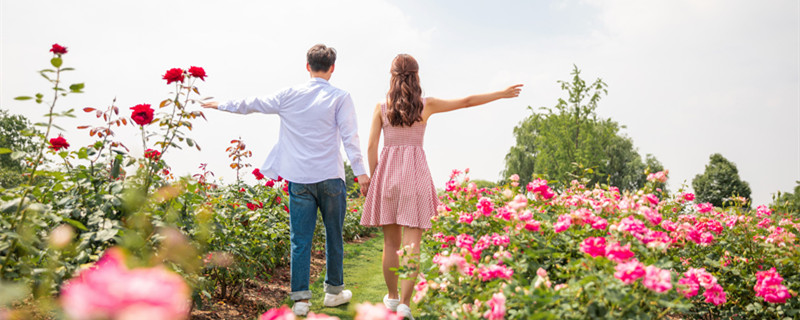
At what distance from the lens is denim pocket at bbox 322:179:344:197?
3.43 metres

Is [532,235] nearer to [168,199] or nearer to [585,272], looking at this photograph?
[585,272]

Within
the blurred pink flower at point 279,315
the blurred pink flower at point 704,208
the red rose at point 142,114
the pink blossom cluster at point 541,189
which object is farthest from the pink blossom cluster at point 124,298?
the blurred pink flower at point 704,208

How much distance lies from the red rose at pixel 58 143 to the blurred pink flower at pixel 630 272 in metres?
3.05

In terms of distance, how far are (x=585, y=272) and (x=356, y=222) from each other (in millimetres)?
7521

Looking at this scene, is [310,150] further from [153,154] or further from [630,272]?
[630,272]

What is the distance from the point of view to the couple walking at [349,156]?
132 inches

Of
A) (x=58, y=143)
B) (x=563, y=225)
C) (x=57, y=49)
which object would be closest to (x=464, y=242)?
(x=563, y=225)

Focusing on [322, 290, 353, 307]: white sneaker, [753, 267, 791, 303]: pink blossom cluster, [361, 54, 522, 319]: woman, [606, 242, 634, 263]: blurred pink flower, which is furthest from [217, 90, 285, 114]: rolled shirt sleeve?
[753, 267, 791, 303]: pink blossom cluster

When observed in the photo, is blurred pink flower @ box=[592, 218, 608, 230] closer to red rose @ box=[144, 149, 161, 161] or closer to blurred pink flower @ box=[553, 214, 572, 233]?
blurred pink flower @ box=[553, 214, 572, 233]

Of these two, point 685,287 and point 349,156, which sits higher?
point 349,156

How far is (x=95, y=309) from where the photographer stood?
789 millimetres

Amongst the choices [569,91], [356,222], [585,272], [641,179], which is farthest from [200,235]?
[641,179]

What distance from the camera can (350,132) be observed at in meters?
3.42

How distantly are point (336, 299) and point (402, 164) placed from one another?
1.21m
